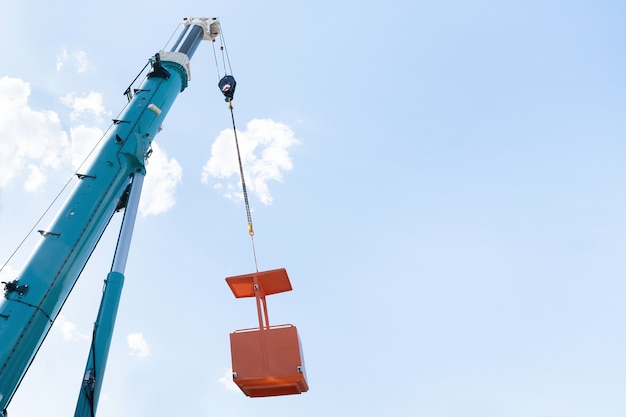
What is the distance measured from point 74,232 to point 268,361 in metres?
3.53

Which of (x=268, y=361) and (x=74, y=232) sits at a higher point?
(x=74, y=232)

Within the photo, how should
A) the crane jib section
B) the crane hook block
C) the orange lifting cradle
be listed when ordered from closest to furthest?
the crane jib section
the orange lifting cradle
the crane hook block

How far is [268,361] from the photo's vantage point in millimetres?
6453

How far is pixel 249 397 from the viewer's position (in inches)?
270

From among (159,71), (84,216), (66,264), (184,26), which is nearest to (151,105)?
(159,71)

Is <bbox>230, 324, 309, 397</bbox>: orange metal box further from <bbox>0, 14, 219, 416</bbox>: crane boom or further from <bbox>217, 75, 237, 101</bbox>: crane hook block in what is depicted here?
<bbox>217, 75, 237, 101</bbox>: crane hook block

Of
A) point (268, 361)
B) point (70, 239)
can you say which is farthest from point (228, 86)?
point (268, 361)

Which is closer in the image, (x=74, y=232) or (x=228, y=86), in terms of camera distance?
(x=74, y=232)

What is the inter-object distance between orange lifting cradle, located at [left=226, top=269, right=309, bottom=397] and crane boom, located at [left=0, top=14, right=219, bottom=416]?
103 inches

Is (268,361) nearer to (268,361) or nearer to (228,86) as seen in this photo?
(268,361)

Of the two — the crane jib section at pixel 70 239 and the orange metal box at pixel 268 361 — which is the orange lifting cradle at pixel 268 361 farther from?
the crane jib section at pixel 70 239

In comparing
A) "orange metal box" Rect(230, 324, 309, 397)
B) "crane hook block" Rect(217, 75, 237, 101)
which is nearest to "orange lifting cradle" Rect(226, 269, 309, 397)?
"orange metal box" Rect(230, 324, 309, 397)

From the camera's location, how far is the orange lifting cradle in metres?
6.37

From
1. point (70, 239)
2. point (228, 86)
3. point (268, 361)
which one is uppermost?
point (228, 86)
